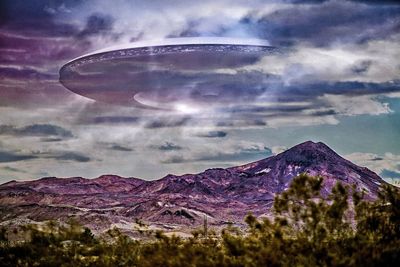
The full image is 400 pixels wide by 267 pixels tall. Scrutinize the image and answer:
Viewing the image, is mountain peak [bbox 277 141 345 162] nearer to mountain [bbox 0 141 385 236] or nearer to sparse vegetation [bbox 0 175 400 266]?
mountain [bbox 0 141 385 236]

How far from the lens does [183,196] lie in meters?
117

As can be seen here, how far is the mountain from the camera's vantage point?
97562 mm

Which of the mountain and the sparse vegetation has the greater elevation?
the mountain

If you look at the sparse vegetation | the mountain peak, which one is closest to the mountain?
the mountain peak

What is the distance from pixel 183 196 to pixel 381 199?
4208 inches

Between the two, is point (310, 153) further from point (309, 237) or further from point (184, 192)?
point (309, 237)

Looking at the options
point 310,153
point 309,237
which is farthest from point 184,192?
point 309,237

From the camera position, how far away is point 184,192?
396 ft

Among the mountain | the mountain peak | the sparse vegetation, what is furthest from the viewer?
the mountain peak

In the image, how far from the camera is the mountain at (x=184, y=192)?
97562mm

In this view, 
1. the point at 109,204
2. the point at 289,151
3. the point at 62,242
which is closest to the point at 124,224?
the point at 109,204

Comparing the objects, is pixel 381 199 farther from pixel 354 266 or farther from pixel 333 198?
pixel 354 266

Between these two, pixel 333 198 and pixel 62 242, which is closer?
pixel 333 198

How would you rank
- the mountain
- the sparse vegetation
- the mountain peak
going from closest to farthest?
the sparse vegetation < the mountain < the mountain peak
